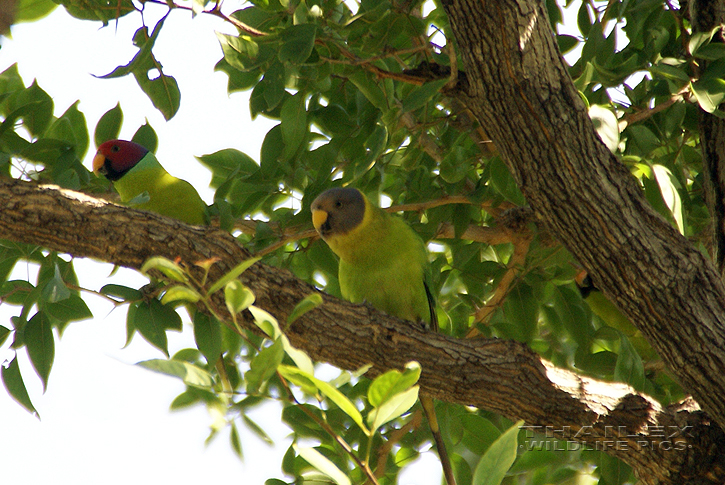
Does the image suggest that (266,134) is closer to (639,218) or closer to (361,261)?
(361,261)

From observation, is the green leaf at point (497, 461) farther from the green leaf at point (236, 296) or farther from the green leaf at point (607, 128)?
the green leaf at point (607, 128)

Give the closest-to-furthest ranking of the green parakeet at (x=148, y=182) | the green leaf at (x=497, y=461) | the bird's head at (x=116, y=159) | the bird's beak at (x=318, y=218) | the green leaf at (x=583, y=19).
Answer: the green leaf at (x=497, y=461), the green leaf at (x=583, y=19), the bird's beak at (x=318, y=218), the green parakeet at (x=148, y=182), the bird's head at (x=116, y=159)

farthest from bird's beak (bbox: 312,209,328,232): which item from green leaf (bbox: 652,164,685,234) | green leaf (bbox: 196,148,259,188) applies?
green leaf (bbox: 652,164,685,234)

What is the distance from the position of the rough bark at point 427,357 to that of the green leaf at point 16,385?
38 centimetres

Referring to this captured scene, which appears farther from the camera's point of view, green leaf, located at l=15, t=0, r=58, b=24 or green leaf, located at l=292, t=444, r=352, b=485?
green leaf, located at l=15, t=0, r=58, b=24

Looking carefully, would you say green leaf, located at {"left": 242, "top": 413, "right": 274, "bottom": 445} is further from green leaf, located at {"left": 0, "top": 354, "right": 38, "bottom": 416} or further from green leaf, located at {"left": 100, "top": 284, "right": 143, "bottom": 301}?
green leaf, located at {"left": 0, "top": 354, "right": 38, "bottom": 416}

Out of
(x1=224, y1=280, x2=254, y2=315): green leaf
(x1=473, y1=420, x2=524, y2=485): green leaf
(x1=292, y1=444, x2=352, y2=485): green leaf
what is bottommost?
(x1=473, y1=420, x2=524, y2=485): green leaf

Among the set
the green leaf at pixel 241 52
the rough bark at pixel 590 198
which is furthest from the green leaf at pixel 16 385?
the rough bark at pixel 590 198

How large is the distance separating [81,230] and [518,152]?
124 cm

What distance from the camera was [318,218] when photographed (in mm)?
2236

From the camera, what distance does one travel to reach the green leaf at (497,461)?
93 cm

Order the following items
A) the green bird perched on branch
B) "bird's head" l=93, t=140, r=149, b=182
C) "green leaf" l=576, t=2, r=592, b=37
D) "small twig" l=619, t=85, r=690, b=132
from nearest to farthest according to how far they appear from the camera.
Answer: "small twig" l=619, t=85, r=690, b=132
"green leaf" l=576, t=2, r=592, b=37
the green bird perched on branch
"bird's head" l=93, t=140, r=149, b=182

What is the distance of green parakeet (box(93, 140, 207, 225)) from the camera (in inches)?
101

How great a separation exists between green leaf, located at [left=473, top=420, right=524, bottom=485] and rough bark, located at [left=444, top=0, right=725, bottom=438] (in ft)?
2.76
